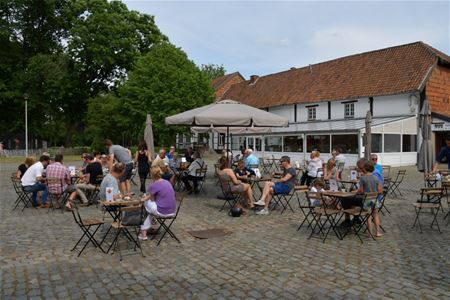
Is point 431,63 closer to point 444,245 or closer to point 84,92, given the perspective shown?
point 444,245

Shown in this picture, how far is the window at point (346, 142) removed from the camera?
938 inches

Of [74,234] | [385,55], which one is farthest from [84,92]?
[74,234]

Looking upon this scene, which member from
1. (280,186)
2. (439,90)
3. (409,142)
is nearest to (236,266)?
(280,186)

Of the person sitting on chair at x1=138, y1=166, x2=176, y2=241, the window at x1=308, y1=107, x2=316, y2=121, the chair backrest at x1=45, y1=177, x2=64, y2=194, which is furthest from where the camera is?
the window at x1=308, y1=107, x2=316, y2=121

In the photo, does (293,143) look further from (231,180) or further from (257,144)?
(231,180)

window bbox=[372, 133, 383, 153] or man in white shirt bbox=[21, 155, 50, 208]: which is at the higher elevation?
window bbox=[372, 133, 383, 153]

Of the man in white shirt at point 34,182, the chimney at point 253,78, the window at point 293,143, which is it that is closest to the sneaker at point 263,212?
the man in white shirt at point 34,182

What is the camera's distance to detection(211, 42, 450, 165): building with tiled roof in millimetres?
24500

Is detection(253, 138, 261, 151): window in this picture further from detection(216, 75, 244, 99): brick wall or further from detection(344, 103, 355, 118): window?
detection(216, 75, 244, 99): brick wall

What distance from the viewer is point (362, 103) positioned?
28672 millimetres

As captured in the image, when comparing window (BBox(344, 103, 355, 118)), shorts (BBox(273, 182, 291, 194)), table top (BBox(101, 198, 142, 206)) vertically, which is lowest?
shorts (BBox(273, 182, 291, 194))

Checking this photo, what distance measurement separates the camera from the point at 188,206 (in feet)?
33.7

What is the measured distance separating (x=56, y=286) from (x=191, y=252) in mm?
2083

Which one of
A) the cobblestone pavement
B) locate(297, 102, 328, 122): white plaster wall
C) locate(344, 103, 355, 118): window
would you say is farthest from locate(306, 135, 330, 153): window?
the cobblestone pavement
